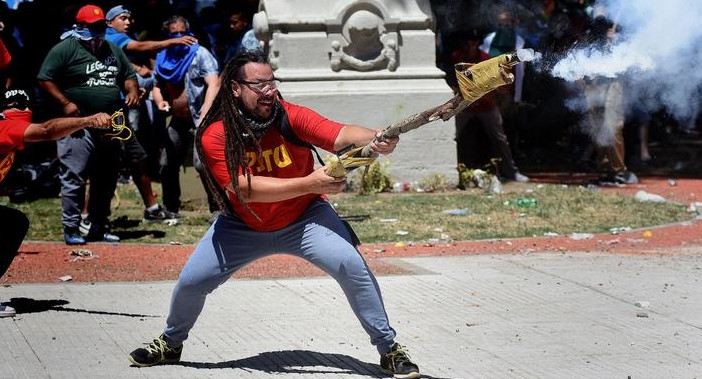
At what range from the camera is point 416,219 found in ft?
38.3

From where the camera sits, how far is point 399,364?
605 centimetres

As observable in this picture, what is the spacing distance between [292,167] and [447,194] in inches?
294

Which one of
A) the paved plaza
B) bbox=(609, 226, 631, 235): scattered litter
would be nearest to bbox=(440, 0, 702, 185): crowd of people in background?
bbox=(609, 226, 631, 235): scattered litter

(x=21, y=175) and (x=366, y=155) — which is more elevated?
(x=366, y=155)

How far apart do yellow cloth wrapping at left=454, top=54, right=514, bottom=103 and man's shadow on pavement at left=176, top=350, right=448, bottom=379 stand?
1608 millimetres

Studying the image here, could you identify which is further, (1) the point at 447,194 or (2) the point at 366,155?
(1) the point at 447,194

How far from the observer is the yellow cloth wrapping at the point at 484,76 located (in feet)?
17.1

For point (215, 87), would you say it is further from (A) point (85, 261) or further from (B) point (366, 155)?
(B) point (366, 155)

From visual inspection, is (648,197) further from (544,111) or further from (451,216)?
(544,111)

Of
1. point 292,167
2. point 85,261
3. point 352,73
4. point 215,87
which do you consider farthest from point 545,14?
point 292,167

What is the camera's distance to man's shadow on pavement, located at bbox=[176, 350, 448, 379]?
6293 millimetres

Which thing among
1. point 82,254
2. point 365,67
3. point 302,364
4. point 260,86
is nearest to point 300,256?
point 302,364

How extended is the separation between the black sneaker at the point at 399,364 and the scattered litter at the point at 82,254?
4244 millimetres

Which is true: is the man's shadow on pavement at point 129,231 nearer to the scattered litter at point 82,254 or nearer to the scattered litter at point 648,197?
the scattered litter at point 82,254
